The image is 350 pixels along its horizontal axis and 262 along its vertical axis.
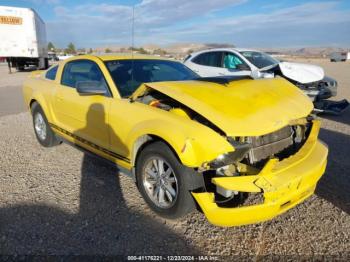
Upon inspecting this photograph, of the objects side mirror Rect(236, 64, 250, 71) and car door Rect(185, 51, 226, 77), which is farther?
car door Rect(185, 51, 226, 77)

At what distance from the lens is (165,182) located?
119 inches

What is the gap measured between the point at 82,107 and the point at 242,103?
83.6 inches

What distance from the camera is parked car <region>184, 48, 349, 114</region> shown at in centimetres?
721

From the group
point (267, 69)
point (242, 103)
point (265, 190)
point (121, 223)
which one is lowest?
point (121, 223)

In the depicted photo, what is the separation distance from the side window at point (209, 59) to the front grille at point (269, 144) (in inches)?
240

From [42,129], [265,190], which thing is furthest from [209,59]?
[265,190]

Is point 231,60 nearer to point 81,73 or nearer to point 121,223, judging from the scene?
point 81,73

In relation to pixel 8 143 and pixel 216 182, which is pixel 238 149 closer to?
pixel 216 182

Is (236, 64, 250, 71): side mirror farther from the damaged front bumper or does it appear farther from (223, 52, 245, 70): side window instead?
the damaged front bumper

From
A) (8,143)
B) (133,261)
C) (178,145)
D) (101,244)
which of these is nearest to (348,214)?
(178,145)

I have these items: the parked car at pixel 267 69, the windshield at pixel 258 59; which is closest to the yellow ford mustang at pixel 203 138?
the parked car at pixel 267 69

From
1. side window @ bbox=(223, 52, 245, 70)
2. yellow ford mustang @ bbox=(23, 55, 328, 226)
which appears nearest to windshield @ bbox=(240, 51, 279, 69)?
side window @ bbox=(223, 52, 245, 70)

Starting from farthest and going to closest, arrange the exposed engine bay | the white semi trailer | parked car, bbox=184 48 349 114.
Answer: the white semi trailer
parked car, bbox=184 48 349 114
the exposed engine bay

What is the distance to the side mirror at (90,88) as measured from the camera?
3.51 meters
